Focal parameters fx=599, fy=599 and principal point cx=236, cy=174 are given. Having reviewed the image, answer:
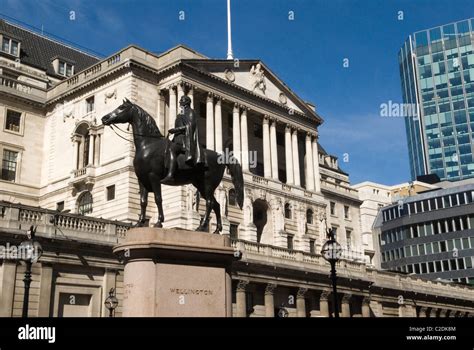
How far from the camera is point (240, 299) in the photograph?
136 feet

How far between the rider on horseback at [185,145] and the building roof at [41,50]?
177 ft

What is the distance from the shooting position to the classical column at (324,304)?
155 ft

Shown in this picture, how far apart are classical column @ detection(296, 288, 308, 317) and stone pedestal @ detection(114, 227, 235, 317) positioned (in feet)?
103

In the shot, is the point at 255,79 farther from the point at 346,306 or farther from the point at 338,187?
the point at 346,306

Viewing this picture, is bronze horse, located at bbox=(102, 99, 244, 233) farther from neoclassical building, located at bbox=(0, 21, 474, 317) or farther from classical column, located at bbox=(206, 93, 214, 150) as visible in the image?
classical column, located at bbox=(206, 93, 214, 150)

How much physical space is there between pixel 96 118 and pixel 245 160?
1515 centimetres

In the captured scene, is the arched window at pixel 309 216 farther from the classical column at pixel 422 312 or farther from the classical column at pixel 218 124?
the classical column at pixel 422 312

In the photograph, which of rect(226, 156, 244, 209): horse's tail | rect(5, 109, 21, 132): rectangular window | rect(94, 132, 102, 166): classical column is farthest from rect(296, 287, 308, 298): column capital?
rect(5, 109, 21, 132): rectangular window

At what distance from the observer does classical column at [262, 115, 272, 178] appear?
63062 mm

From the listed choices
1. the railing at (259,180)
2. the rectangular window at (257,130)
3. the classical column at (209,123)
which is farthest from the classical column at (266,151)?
the classical column at (209,123)

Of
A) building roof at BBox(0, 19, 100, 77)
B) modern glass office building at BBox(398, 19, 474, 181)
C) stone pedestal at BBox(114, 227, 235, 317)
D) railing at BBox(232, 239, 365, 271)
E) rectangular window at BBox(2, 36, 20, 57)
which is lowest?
stone pedestal at BBox(114, 227, 235, 317)

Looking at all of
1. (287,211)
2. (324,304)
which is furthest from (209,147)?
(324,304)

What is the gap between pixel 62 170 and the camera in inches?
2271
